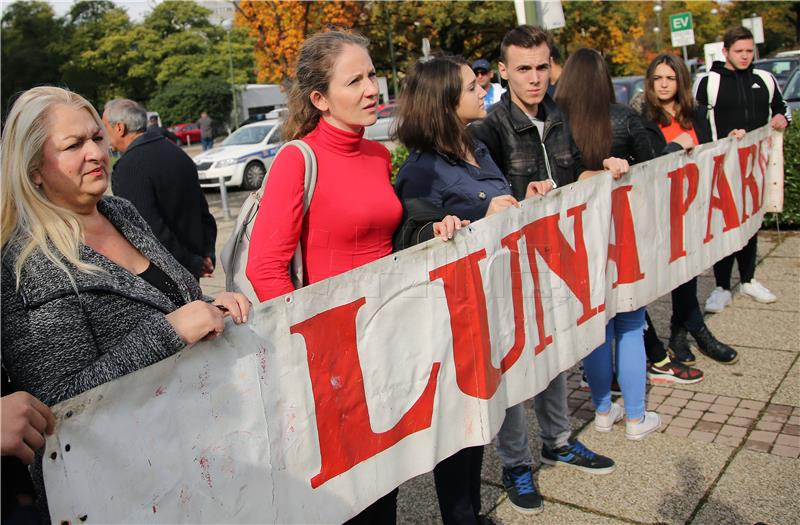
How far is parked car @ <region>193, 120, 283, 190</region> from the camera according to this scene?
1925 centimetres

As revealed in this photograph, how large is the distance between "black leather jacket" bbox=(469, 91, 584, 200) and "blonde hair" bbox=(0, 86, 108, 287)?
2.26 metres

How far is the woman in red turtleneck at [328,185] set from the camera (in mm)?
2727

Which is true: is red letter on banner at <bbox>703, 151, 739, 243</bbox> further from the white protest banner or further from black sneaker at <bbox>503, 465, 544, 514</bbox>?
black sneaker at <bbox>503, 465, 544, 514</bbox>

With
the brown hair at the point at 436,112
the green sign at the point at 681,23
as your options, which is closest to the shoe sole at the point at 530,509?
the brown hair at the point at 436,112

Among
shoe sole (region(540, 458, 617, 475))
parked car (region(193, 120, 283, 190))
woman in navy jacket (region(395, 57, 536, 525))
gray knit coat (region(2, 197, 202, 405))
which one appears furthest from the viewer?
parked car (region(193, 120, 283, 190))

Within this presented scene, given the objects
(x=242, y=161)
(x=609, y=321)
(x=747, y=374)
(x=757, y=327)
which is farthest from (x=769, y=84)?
(x=242, y=161)

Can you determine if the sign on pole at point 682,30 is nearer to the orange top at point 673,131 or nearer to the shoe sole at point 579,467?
the orange top at point 673,131

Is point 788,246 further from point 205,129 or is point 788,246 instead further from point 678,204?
point 205,129

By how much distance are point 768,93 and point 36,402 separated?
6.34 meters

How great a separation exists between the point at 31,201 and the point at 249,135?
18.9 m

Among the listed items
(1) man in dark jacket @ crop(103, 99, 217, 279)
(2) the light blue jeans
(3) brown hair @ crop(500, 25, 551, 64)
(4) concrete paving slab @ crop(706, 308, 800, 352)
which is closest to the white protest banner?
(2) the light blue jeans

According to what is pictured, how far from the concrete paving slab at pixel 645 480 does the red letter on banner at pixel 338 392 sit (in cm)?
149

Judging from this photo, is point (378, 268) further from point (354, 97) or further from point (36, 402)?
point (36, 402)

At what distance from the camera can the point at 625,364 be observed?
427 centimetres
